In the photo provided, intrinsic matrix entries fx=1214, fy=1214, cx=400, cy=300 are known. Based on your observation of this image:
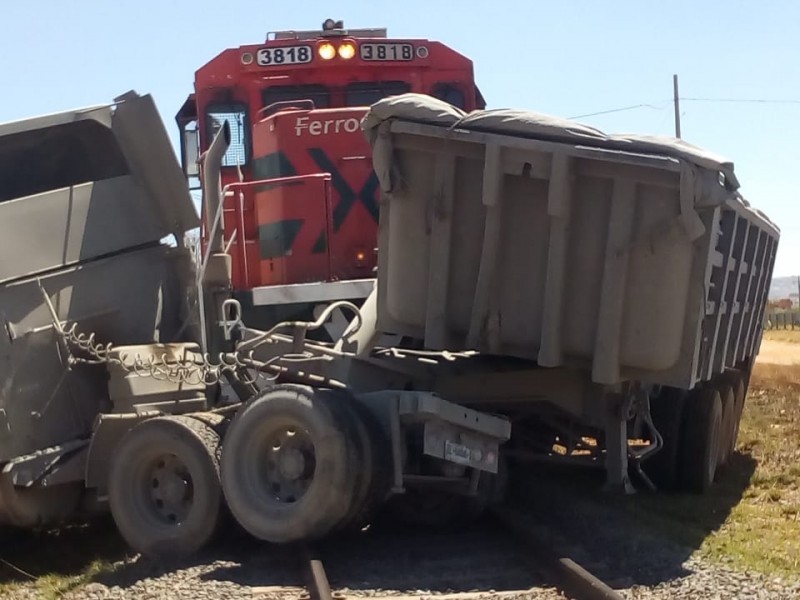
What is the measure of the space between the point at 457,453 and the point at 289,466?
39.3 inches

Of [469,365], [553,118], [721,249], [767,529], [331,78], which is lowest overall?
[767,529]

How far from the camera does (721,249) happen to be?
24.6 ft

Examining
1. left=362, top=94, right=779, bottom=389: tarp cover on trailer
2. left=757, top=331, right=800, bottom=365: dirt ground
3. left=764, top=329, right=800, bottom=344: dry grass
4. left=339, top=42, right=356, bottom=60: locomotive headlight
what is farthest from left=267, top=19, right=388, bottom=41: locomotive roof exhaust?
left=764, top=329, right=800, bottom=344: dry grass

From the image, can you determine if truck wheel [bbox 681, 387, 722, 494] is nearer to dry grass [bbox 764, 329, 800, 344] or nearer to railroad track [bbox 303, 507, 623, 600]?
railroad track [bbox 303, 507, 623, 600]

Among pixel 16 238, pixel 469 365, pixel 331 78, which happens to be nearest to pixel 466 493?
pixel 469 365

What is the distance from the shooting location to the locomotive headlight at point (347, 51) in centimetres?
1132

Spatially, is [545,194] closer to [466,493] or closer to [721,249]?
[721,249]

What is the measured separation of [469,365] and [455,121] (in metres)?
1.79

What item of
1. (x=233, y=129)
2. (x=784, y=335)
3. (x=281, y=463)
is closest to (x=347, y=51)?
(x=233, y=129)

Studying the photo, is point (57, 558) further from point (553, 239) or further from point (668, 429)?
point (668, 429)

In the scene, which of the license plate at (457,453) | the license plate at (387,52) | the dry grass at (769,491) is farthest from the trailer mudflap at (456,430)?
the license plate at (387,52)

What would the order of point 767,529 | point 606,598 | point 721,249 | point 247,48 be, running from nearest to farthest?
point 606,598 < point 721,249 < point 767,529 < point 247,48

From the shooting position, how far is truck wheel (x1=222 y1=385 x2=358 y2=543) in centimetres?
687

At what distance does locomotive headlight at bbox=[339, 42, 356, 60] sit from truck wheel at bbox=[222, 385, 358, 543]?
4.92 m
